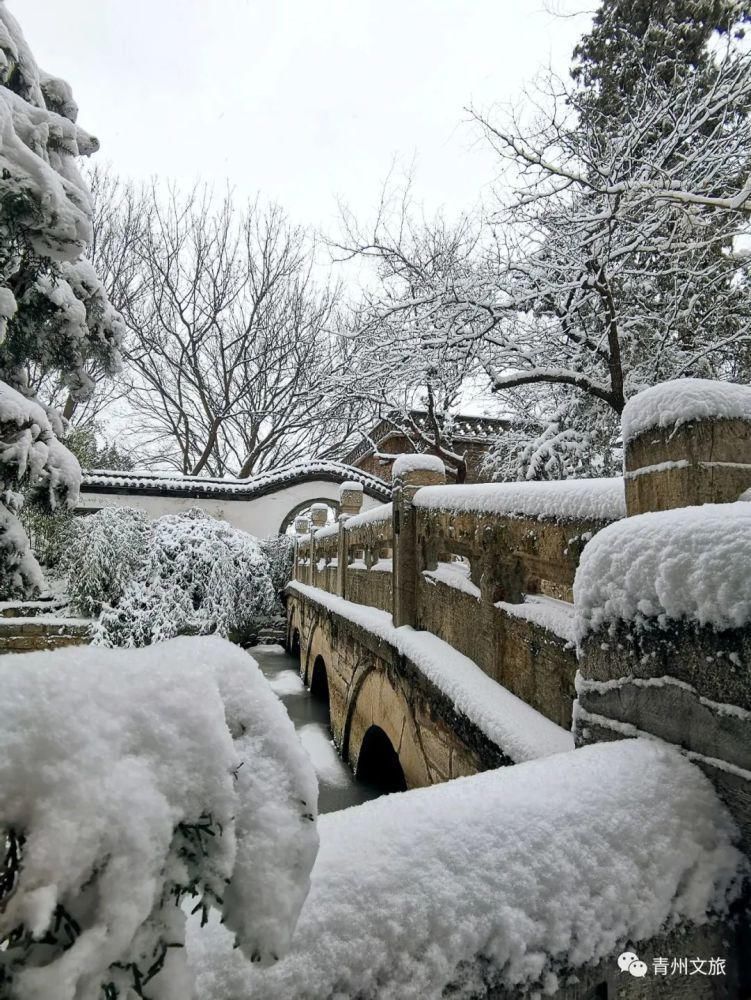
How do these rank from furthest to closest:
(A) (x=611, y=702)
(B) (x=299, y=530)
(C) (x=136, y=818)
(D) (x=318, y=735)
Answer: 1. (B) (x=299, y=530)
2. (D) (x=318, y=735)
3. (A) (x=611, y=702)
4. (C) (x=136, y=818)

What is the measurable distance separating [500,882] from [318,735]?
6.14 m

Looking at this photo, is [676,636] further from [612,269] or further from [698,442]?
[612,269]

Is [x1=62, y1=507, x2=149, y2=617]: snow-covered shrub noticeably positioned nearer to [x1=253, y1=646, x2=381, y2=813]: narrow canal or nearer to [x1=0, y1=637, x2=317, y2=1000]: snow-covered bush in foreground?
[x1=253, y1=646, x2=381, y2=813]: narrow canal

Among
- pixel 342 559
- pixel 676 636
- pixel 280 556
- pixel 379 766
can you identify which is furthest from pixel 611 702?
pixel 280 556

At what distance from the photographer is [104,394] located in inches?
638

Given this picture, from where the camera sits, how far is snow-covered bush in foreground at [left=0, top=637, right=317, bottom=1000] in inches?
15.3

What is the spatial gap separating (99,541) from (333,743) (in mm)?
4211

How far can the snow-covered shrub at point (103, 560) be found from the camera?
7.09m

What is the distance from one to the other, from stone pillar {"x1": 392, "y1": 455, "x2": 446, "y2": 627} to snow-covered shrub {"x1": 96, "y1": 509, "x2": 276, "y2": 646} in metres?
4.38

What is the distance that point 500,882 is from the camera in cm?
72

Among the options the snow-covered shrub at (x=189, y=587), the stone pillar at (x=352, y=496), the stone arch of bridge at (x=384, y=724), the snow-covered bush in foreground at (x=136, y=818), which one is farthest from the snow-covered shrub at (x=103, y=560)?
the snow-covered bush in foreground at (x=136, y=818)

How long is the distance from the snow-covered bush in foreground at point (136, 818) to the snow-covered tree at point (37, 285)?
3628 mm

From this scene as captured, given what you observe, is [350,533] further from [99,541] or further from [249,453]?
[249,453]

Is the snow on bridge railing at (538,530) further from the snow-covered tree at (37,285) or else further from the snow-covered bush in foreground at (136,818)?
the snow-covered tree at (37,285)
